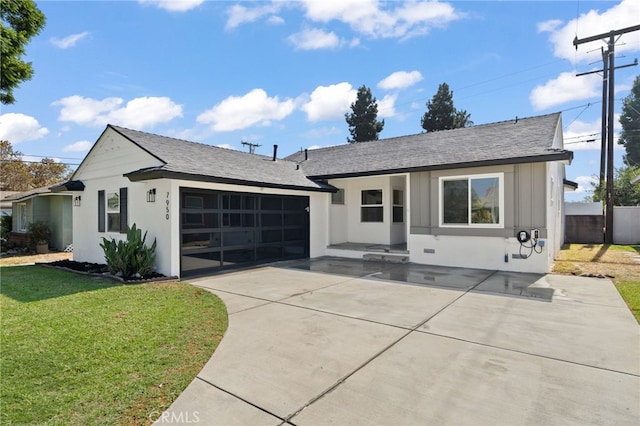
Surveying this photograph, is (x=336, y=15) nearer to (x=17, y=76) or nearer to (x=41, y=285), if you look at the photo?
(x=17, y=76)

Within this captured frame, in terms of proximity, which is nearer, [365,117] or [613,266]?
[613,266]

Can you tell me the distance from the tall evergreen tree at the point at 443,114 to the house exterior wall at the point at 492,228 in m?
21.6

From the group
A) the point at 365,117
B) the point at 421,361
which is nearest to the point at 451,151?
the point at 421,361

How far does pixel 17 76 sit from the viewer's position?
6160 millimetres

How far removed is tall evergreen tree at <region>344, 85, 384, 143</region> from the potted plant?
2356 cm

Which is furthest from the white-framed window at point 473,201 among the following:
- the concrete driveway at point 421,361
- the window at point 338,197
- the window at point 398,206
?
the window at point 338,197

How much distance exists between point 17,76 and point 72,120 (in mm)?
21344

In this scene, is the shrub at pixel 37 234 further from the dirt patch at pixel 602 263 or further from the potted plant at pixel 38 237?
the dirt patch at pixel 602 263

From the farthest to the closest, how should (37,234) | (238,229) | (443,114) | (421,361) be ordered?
(443,114), (37,234), (238,229), (421,361)

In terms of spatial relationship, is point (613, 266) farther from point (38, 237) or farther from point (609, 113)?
point (38, 237)

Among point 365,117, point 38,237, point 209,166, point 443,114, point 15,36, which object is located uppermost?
point 365,117

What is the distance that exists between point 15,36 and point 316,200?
8766mm

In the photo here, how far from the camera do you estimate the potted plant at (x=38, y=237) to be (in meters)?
14.6

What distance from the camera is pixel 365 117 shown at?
101 feet
